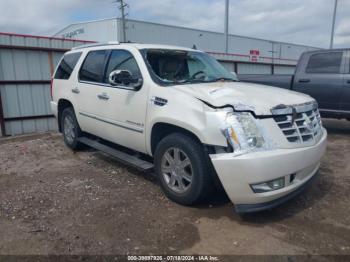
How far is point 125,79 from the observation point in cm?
406

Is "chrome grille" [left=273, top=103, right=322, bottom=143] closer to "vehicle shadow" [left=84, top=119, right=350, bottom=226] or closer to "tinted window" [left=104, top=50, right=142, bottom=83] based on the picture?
"vehicle shadow" [left=84, top=119, right=350, bottom=226]

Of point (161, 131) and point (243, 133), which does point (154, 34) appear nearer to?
point (161, 131)

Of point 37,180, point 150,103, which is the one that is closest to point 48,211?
point 37,180

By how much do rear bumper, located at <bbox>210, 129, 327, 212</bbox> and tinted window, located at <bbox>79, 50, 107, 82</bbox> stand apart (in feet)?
8.63

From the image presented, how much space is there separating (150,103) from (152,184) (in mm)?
1198

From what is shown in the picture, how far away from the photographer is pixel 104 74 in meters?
4.78

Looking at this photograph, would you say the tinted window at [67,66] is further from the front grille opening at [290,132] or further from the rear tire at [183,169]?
the front grille opening at [290,132]

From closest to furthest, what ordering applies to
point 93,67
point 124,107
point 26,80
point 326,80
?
point 124,107, point 93,67, point 326,80, point 26,80

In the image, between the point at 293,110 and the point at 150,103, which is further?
the point at 150,103

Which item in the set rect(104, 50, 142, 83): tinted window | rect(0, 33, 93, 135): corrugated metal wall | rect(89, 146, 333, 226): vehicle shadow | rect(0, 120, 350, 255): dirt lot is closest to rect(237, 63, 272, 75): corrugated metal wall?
rect(0, 33, 93, 135): corrugated metal wall

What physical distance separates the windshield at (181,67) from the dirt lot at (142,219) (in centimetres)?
150

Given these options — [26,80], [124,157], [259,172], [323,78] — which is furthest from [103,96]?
→ [323,78]

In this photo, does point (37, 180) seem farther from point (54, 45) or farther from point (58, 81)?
point (54, 45)

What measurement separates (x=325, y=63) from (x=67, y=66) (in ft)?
18.8
